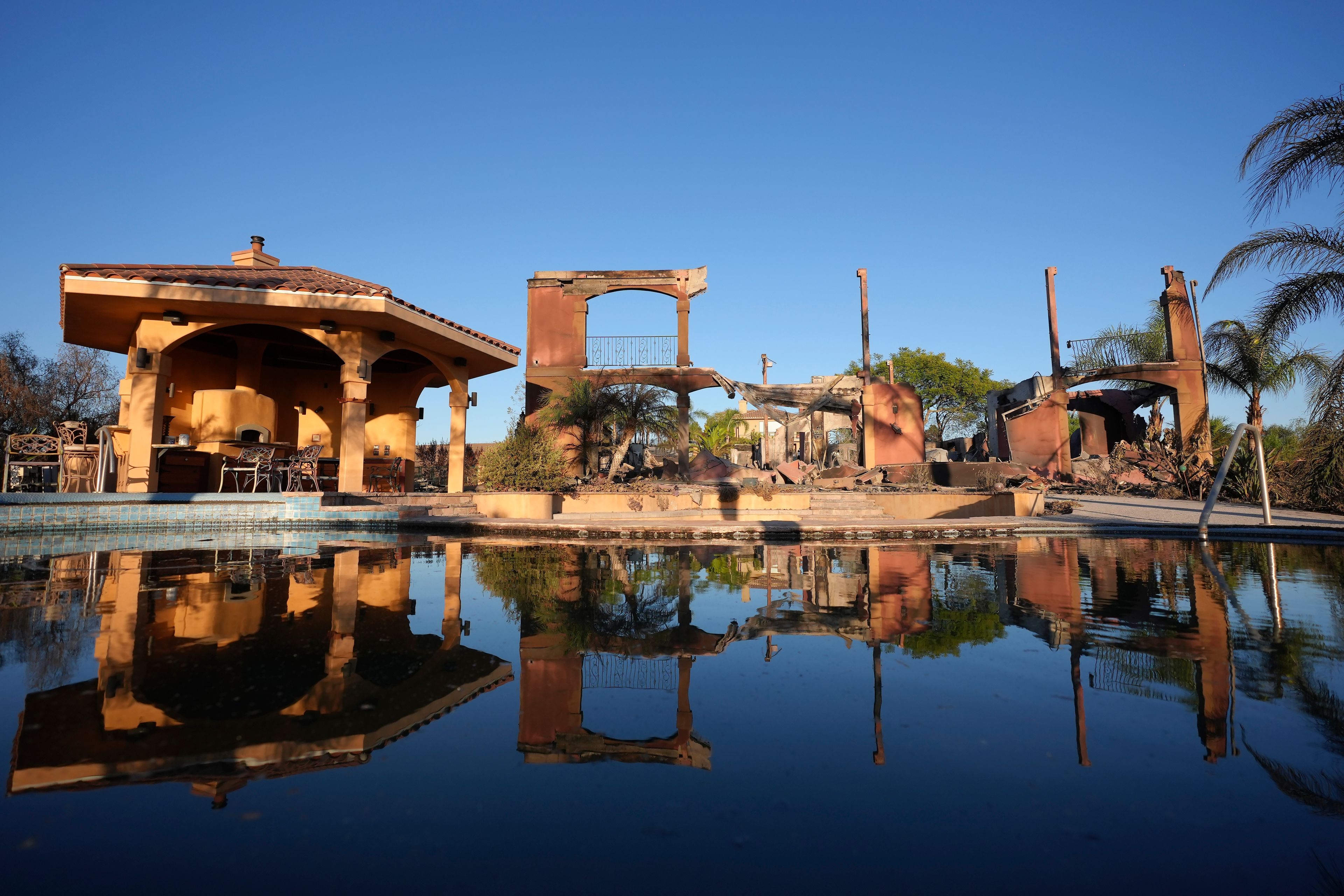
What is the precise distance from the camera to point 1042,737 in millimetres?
1943

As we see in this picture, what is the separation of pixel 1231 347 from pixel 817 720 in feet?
72.2

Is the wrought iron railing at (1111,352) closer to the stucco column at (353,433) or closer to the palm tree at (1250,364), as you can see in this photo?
the palm tree at (1250,364)

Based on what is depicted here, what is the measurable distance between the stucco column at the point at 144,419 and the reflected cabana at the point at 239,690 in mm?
8910

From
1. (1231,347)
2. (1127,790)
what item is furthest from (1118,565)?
(1231,347)

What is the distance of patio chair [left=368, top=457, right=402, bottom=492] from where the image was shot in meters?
15.0

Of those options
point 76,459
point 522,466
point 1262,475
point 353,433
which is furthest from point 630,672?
point 76,459

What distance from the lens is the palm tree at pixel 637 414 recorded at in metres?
13.9

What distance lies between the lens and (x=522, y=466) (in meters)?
11.5

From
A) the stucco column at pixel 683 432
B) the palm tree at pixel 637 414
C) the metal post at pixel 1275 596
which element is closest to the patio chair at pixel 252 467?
the palm tree at pixel 637 414

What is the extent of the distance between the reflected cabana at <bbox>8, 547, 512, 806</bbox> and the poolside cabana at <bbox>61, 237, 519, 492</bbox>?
28.5ft

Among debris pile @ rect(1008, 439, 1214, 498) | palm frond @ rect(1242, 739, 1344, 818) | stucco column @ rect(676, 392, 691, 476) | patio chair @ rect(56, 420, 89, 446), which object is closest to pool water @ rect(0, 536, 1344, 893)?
palm frond @ rect(1242, 739, 1344, 818)

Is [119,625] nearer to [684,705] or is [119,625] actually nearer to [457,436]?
[684,705]

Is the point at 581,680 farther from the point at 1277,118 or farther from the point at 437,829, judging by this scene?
the point at 1277,118

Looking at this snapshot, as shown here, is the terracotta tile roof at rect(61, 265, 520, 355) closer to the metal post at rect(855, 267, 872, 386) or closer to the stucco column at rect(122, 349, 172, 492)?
the stucco column at rect(122, 349, 172, 492)
